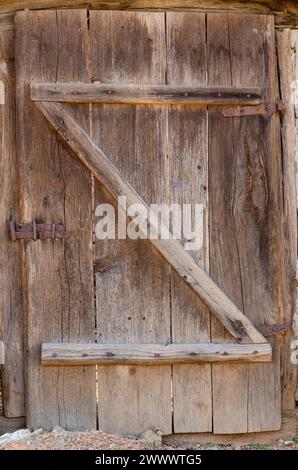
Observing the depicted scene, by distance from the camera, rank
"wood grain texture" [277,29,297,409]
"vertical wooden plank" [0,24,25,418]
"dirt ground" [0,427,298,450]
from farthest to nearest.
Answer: "wood grain texture" [277,29,297,409]
"vertical wooden plank" [0,24,25,418]
"dirt ground" [0,427,298,450]

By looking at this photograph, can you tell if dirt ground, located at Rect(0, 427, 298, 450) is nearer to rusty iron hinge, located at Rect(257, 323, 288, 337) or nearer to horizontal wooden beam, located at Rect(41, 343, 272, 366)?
horizontal wooden beam, located at Rect(41, 343, 272, 366)

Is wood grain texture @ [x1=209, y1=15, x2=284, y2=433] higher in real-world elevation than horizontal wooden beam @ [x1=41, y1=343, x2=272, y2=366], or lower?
higher

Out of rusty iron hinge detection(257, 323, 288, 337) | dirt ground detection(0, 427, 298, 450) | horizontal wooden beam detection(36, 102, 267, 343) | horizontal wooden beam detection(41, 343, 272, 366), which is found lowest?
dirt ground detection(0, 427, 298, 450)

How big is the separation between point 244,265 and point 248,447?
107 cm

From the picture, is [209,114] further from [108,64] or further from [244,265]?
[244,265]

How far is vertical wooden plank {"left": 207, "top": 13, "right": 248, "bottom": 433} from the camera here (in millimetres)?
4133

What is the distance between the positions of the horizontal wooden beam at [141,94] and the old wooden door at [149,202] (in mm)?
22

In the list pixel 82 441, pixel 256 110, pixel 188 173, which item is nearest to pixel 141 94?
pixel 188 173

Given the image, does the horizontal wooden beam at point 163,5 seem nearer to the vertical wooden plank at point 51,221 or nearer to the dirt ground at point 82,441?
the vertical wooden plank at point 51,221

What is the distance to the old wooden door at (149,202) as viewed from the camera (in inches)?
160

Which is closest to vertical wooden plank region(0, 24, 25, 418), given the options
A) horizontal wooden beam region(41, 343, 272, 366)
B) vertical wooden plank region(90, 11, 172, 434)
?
horizontal wooden beam region(41, 343, 272, 366)

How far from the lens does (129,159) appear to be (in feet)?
13.4

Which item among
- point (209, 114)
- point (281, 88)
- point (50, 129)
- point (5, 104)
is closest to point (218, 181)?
point (209, 114)

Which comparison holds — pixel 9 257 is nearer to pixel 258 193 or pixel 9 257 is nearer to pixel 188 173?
pixel 188 173
